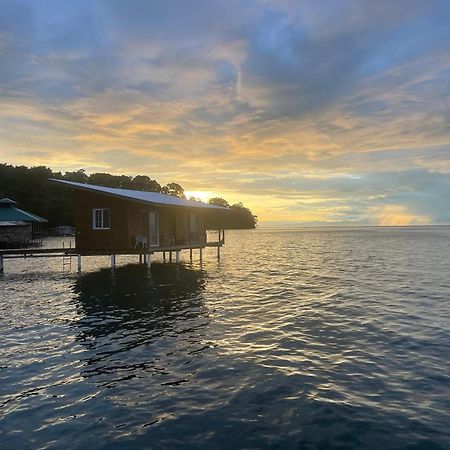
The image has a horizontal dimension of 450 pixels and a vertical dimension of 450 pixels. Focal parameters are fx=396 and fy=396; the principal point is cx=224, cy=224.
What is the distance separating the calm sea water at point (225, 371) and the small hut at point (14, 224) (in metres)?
43.1

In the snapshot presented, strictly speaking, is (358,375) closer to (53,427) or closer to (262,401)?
(262,401)

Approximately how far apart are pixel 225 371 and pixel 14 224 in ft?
190

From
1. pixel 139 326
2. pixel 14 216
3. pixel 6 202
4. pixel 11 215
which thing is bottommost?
pixel 139 326

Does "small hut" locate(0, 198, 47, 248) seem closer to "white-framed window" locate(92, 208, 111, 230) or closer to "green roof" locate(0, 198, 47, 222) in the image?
"green roof" locate(0, 198, 47, 222)

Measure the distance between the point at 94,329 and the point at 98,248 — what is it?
17954 mm

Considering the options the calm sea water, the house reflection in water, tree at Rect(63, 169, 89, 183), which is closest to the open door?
the house reflection in water

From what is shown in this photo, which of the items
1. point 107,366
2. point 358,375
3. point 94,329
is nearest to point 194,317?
point 94,329

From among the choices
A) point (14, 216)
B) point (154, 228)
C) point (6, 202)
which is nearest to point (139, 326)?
point (154, 228)

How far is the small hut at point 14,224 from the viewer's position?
2356 inches

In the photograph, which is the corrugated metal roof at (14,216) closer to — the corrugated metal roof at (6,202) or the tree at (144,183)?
the corrugated metal roof at (6,202)

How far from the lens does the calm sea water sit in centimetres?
760

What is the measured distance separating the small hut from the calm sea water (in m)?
43.1

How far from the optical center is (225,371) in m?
10.7

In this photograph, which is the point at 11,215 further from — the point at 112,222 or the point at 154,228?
the point at 112,222
